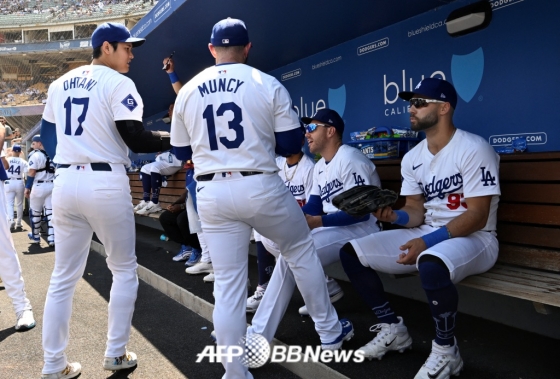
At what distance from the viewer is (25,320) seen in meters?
3.58

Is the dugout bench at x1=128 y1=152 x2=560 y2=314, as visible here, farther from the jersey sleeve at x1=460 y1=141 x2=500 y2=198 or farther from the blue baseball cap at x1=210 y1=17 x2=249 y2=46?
the blue baseball cap at x1=210 y1=17 x2=249 y2=46

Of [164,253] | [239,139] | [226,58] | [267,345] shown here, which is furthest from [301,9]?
[164,253]

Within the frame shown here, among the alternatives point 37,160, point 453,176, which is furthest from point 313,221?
point 37,160

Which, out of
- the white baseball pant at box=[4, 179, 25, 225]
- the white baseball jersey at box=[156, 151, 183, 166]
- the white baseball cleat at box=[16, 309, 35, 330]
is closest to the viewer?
the white baseball cleat at box=[16, 309, 35, 330]

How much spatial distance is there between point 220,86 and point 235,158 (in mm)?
338

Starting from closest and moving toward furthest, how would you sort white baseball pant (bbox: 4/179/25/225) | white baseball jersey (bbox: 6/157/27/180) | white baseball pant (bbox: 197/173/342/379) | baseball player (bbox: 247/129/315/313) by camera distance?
1. white baseball pant (bbox: 197/173/342/379)
2. baseball player (bbox: 247/129/315/313)
3. white baseball jersey (bbox: 6/157/27/180)
4. white baseball pant (bbox: 4/179/25/225)

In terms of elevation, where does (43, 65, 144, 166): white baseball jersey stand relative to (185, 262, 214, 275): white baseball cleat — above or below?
above

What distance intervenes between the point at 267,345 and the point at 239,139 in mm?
1210

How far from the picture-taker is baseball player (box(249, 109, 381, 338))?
279cm

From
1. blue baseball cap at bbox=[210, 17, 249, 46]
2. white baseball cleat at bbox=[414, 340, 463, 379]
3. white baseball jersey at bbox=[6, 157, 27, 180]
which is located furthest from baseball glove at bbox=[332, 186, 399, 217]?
white baseball jersey at bbox=[6, 157, 27, 180]

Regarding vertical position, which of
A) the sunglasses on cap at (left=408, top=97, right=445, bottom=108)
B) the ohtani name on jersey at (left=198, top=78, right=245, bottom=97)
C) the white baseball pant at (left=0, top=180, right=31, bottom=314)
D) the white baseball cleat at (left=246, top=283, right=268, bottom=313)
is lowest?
the white baseball cleat at (left=246, top=283, right=268, bottom=313)

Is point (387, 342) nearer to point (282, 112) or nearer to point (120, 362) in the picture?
point (282, 112)

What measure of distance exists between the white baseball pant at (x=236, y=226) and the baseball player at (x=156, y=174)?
478 centimetres

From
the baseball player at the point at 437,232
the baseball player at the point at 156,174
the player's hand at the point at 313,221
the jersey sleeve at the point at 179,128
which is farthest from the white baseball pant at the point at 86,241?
the baseball player at the point at 156,174
